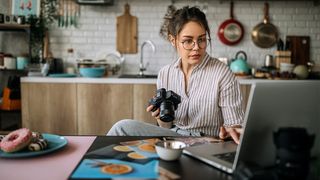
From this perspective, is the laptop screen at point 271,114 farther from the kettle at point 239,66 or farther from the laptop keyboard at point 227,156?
the kettle at point 239,66

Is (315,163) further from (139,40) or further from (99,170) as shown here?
(139,40)

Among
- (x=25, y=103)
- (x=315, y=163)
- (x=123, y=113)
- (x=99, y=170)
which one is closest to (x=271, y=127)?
(x=315, y=163)

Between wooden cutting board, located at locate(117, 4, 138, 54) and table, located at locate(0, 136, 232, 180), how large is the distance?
304cm

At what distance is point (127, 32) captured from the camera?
14.4 feet

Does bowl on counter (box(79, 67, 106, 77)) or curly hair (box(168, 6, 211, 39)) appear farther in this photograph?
bowl on counter (box(79, 67, 106, 77))

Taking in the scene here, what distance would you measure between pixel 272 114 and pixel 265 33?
11.6 feet

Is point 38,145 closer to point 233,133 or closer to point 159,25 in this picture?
point 233,133

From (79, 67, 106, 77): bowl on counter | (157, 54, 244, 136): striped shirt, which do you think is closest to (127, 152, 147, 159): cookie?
(157, 54, 244, 136): striped shirt

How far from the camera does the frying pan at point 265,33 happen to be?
434 cm

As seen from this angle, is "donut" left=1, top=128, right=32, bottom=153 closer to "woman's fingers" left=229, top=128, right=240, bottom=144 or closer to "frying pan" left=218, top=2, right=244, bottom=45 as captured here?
"woman's fingers" left=229, top=128, right=240, bottom=144

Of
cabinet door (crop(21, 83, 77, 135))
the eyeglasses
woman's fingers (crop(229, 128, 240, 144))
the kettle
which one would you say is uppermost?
the eyeglasses

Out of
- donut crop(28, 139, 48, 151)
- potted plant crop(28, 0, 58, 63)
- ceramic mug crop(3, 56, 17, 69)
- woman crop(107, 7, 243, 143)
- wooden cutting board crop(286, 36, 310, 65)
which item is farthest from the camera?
wooden cutting board crop(286, 36, 310, 65)

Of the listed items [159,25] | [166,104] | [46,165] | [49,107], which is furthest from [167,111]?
[159,25]

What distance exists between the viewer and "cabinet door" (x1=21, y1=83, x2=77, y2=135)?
3857 mm
